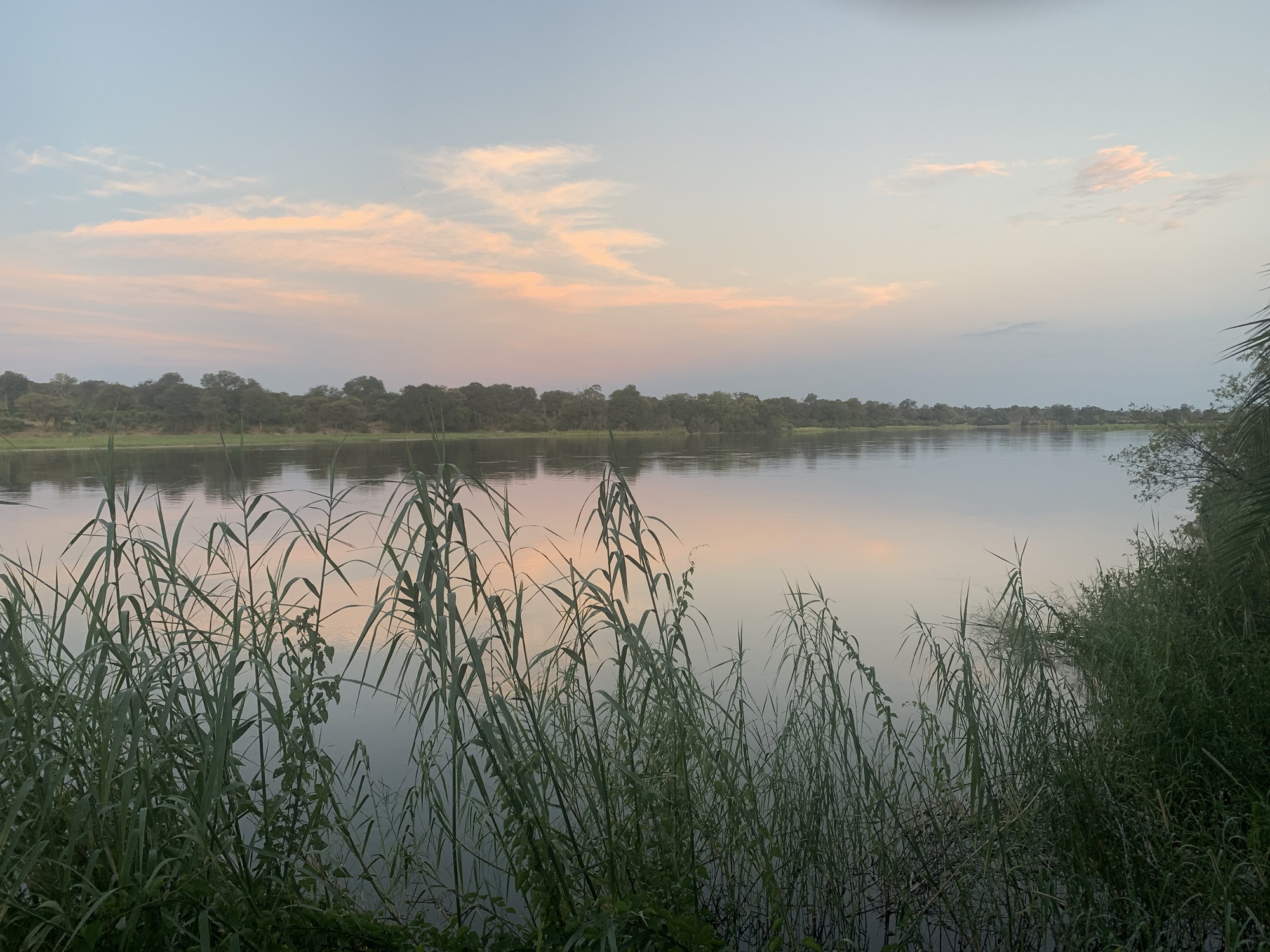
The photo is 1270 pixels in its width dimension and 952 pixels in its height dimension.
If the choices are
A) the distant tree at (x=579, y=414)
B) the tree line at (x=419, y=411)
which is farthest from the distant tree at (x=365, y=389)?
the distant tree at (x=579, y=414)

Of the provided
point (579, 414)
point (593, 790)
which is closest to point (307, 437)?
point (593, 790)

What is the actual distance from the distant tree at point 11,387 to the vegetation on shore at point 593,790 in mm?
25662

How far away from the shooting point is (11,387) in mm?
27047

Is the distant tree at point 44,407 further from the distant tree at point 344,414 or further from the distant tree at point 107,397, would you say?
the distant tree at point 344,414

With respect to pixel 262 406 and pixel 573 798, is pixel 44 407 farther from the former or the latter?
pixel 573 798

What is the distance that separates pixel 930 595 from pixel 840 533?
14.9ft

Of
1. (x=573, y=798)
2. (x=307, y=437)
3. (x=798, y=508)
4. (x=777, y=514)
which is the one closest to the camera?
(x=573, y=798)

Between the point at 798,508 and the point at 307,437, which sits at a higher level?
the point at 307,437

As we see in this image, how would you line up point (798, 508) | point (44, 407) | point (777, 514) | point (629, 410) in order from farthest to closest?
point (629, 410)
point (44, 407)
point (798, 508)
point (777, 514)

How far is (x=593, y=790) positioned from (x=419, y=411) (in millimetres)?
25749

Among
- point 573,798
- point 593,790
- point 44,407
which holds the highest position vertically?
point 44,407

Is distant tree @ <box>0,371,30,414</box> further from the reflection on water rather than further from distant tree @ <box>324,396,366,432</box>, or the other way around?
distant tree @ <box>324,396,366,432</box>

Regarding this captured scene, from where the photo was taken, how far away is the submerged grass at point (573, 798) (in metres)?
2.03

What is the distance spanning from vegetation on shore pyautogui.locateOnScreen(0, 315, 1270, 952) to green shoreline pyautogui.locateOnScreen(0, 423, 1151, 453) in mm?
756
